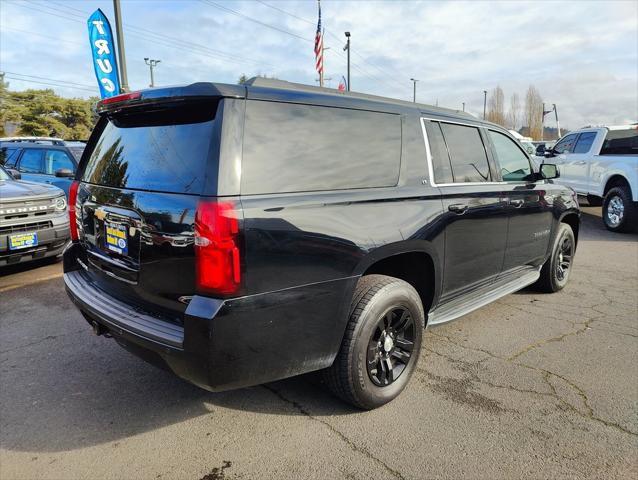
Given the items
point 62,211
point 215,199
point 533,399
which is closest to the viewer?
point 215,199

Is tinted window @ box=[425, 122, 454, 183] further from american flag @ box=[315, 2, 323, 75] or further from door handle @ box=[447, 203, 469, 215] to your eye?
american flag @ box=[315, 2, 323, 75]

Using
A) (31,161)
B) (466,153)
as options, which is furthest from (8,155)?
(466,153)

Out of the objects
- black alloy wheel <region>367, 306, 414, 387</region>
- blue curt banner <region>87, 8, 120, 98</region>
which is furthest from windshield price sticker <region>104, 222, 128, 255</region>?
blue curt banner <region>87, 8, 120, 98</region>

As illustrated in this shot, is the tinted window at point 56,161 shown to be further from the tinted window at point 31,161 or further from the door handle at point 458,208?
the door handle at point 458,208

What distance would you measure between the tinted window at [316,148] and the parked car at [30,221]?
4.44m

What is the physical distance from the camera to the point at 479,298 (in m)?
3.75

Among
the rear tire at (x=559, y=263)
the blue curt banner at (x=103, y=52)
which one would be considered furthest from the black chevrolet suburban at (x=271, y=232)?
the blue curt banner at (x=103, y=52)

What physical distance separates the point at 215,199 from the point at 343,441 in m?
1.50

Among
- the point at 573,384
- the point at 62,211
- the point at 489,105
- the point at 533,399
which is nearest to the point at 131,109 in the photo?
the point at 533,399

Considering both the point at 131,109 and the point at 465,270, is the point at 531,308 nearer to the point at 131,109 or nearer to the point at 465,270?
the point at 465,270

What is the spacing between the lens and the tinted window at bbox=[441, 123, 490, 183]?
3.46 meters

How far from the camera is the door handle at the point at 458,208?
3.23 m

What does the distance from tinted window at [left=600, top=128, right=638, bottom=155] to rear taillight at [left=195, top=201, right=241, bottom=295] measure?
9.79m

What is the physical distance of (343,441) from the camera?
2.52 m
